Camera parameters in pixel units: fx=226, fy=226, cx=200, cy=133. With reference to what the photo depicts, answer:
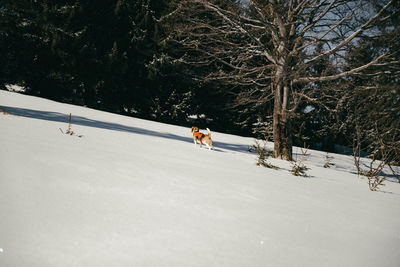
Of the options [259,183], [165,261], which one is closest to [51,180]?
[165,261]

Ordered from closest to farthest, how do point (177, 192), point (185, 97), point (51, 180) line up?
1. point (51, 180)
2. point (177, 192)
3. point (185, 97)

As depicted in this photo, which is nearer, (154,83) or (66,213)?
(66,213)

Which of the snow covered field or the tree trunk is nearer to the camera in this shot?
the snow covered field

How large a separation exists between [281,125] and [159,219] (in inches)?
256

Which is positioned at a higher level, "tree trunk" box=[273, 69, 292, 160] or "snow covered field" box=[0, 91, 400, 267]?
"tree trunk" box=[273, 69, 292, 160]

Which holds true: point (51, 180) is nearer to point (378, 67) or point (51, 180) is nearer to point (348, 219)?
point (348, 219)

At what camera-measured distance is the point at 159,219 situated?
151 centimetres

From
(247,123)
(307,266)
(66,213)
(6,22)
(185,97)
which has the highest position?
→ (6,22)

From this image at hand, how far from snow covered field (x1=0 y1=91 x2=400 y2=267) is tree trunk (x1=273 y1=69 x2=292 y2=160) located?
4.30 metres

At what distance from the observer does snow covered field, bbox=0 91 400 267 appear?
3.71 feet

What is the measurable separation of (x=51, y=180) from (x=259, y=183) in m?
2.26

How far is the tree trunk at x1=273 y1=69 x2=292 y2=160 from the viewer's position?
7.02 metres

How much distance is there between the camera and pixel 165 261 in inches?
44.6

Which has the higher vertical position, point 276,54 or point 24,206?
point 276,54
